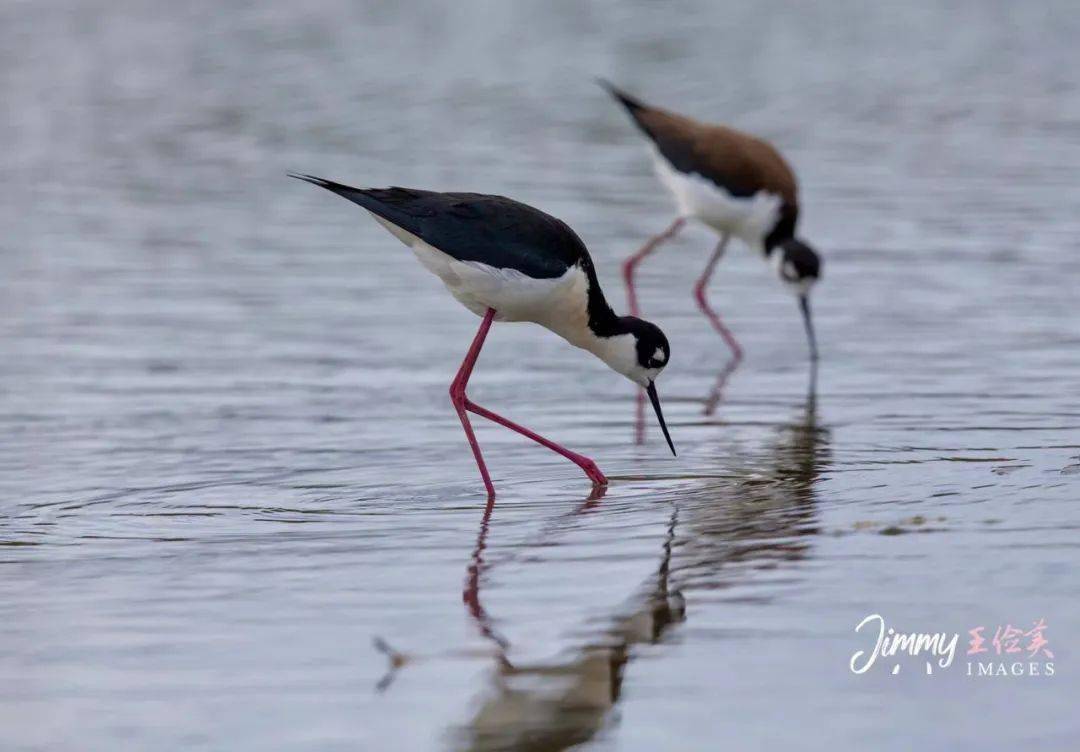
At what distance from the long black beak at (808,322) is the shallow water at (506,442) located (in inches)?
3.3

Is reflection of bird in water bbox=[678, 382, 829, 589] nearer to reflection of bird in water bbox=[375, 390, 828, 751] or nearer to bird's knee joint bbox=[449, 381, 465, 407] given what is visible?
reflection of bird in water bbox=[375, 390, 828, 751]

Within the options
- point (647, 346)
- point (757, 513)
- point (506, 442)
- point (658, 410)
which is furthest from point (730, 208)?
point (757, 513)

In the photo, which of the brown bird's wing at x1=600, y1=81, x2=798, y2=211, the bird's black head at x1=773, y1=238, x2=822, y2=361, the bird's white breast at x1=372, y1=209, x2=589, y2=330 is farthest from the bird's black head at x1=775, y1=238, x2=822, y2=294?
the bird's white breast at x1=372, y1=209, x2=589, y2=330

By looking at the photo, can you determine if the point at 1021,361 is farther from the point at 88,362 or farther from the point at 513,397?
the point at 88,362

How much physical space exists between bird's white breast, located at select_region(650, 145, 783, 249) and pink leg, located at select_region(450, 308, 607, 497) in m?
3.50

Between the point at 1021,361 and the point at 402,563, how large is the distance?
3968 mm

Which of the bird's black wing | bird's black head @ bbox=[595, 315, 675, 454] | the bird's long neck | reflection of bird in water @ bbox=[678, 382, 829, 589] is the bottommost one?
reflection of bird in water @ bbox=[678, 382, 829, 589]

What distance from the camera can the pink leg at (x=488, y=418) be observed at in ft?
22.3

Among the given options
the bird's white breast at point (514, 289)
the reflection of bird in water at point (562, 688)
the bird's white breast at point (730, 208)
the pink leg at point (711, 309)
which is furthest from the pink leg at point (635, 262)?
the reflection of bird in water at point (562, 688)

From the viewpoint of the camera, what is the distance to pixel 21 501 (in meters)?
6.45

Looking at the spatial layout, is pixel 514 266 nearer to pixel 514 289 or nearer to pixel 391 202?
pixel 514 289

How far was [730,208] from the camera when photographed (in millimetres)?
10711

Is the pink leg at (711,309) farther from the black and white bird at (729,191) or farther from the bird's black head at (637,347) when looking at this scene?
the bird's black head at (637,347)

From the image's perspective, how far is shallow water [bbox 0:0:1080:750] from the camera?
14.7ft
